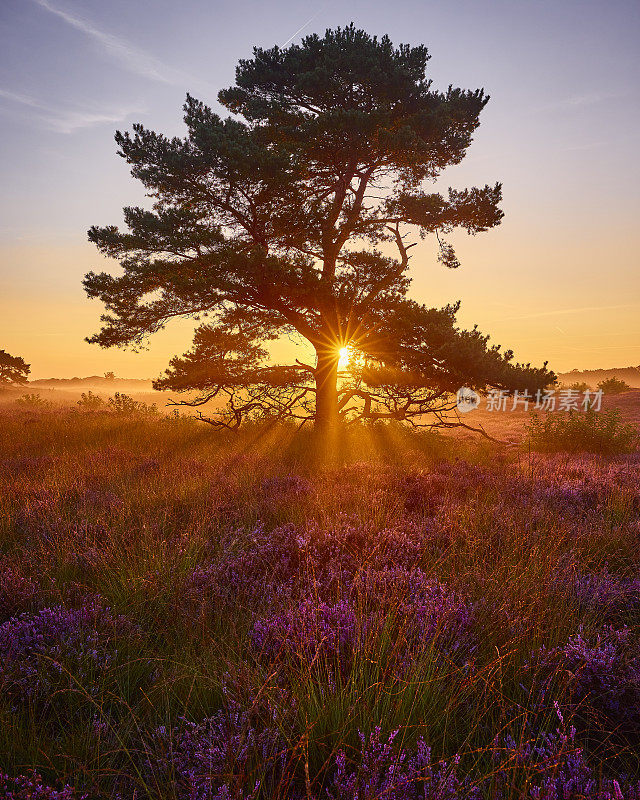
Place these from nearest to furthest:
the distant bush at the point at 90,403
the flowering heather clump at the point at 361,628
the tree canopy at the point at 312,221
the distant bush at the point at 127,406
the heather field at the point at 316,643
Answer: the heather field at the point at 316,643, the flowering heather clump at the point at 361,628, the tree canopy at the point at 312,221, the distant bush at the point at 127,406, the distant bush at the point at 90,403

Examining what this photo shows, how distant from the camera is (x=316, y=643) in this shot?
2.37m

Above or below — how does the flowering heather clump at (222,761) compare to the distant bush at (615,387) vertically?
below

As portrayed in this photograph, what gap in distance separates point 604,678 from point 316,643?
153 cm

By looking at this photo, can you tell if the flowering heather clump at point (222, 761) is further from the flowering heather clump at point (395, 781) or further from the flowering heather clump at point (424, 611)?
the flowering heather clump at point (424, 611)

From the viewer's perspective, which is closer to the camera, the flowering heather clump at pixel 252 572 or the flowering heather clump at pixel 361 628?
the flowering heather clump at pixel 361 628

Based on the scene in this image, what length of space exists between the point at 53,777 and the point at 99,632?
3.05 feet

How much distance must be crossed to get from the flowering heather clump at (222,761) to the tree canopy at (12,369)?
50746mm

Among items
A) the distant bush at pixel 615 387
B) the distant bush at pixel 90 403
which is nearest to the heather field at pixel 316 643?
the distant bush at pixel 90 403

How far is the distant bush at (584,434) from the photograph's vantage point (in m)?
12.1

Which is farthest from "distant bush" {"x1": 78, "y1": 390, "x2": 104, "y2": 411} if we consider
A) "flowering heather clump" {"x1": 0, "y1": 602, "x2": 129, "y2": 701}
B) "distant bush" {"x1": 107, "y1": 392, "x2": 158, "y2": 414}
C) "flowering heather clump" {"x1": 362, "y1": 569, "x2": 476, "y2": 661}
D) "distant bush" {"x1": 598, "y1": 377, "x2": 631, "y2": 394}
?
"distant bush" {"x1": 598, "y1": 377, "x2": 631, "y2": 394}

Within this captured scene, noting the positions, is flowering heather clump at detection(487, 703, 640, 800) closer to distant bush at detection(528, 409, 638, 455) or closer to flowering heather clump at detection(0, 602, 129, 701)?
flowering heather clump at detection(0, 602, 129, 701)

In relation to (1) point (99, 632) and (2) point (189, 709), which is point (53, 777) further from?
(1) point (99, 632)

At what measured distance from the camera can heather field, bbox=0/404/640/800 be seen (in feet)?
5.75

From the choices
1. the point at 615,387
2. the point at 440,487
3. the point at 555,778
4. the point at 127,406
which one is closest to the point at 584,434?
the point at 440,487
